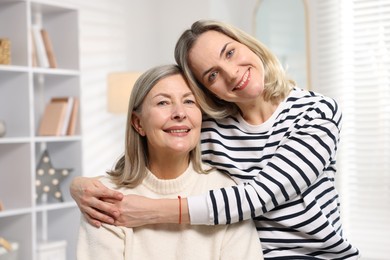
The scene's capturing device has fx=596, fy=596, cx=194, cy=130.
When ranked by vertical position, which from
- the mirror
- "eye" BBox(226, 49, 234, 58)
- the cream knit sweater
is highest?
the mirror

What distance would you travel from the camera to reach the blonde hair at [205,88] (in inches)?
74.3

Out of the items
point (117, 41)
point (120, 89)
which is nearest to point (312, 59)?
point (120, 89)

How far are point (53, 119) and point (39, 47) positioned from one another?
0.47m

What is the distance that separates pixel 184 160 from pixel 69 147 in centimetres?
218

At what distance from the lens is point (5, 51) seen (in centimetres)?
352

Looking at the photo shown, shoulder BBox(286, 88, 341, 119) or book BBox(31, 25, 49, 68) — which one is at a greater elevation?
book BBox(31, 25, 49, 68)

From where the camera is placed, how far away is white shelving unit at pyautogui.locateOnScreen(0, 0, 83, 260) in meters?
3.59

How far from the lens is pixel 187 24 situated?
15.9ft

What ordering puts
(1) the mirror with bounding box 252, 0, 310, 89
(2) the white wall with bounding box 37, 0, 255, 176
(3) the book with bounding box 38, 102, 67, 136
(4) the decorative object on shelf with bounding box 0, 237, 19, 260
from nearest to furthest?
(4) the decorative object on shelf with bounding box 0, 237, 19, 260 → (3) the book with bounding box 38, 102, 67, 136 → (1) the mirror with bounding box 252, 0, 310, 89 → (2) the white wall with bounding box 37, 0, 255, 176

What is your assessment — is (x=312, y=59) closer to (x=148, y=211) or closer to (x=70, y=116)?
(x=70, y=116)

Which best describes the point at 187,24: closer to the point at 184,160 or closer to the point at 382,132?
the point at 382,132

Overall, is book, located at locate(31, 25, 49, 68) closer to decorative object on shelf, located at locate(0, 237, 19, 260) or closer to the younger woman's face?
decorative object on shelf, located at locate(0, 237, 19, 260)

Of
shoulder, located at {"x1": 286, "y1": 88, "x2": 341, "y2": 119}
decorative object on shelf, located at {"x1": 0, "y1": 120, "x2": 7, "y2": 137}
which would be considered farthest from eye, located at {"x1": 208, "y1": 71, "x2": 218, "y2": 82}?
decorative object on shelf, located at {"x1": 0, "y1": 120, "x2": 7, "y2": 137}

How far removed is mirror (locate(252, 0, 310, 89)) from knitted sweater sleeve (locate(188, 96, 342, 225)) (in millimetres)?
2498
